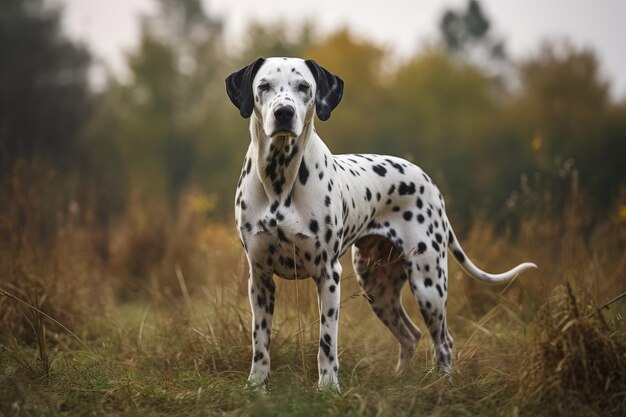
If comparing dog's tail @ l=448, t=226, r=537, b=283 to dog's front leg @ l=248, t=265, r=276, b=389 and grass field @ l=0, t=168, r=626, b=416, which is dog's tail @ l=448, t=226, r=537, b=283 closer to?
grass field @ l=0, t=168, r=626, b=416

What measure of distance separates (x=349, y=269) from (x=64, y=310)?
325cm

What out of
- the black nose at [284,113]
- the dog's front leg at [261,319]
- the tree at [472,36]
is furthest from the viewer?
the tree at [472,36]

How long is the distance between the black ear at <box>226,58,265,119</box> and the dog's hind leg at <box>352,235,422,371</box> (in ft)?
4.97

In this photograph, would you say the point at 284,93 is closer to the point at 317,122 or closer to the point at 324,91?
the point at 324,91

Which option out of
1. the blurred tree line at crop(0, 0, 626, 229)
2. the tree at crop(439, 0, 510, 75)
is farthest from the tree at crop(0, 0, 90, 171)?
the tree at crop(439, 0, 510, 75)

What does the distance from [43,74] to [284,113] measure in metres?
25.4

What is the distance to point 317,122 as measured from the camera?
18.5 m

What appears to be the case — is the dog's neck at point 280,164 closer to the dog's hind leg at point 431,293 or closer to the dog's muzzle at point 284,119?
the dog's muzzle at point 284,119

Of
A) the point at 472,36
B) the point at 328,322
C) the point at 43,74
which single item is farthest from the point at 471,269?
the point at 472,36

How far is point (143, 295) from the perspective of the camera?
8516 mm

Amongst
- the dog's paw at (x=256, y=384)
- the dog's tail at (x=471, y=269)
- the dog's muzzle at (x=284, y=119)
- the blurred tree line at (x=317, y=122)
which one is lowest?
the dog's paw at (x=256, y=384)

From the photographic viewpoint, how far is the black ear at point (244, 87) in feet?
13.4

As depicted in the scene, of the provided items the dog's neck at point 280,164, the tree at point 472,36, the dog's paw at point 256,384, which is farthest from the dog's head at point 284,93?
the tree at point 472,36

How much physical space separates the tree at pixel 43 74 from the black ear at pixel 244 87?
22.7 metres
